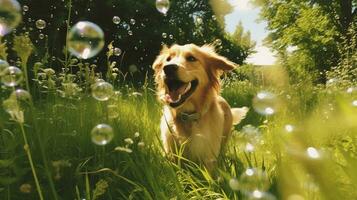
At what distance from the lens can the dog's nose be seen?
4.54 metres

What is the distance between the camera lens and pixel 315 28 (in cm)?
3031

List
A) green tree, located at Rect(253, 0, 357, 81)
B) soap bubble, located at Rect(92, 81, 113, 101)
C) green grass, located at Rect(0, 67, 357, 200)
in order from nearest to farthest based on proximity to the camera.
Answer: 1. green grass, located at Rect(0, 67, 357, 200)
2. soap bubble, located at Rect(92, 81, 113, 101)
3. green tree, located at Rect(253, 0, 357, 81)

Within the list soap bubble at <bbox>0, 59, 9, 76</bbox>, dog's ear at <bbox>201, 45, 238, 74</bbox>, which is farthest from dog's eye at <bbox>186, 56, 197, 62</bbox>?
soap bubble at <bbox>0, 59, 9, 76</bbox>

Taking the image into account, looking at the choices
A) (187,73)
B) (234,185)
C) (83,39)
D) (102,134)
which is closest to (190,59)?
(187,73)

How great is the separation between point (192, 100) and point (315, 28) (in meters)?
27.3

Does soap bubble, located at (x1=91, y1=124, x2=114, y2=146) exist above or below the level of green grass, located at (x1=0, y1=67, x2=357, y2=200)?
above

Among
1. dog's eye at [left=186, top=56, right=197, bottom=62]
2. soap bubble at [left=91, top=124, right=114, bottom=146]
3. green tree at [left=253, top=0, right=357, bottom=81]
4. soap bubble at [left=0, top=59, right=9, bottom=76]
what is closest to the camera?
soap bubble at [left=0, top=59, right=9, bottom=76]

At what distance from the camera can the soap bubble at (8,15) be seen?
2.83m

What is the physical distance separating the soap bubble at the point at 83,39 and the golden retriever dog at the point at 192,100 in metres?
1.32

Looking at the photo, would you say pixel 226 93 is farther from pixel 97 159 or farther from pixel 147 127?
pixel 97 159

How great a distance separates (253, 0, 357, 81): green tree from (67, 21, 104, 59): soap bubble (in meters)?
27.2

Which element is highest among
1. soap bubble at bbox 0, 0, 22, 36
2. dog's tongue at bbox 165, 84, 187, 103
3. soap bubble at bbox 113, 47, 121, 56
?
soap bubble at bbox 0, 0, 22, 36

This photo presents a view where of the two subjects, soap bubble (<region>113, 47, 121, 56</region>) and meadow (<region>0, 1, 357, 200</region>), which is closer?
meadow (<region>0, 1, 357, 200</region>)

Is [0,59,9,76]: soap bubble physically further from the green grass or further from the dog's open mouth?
the dog's open mouth
